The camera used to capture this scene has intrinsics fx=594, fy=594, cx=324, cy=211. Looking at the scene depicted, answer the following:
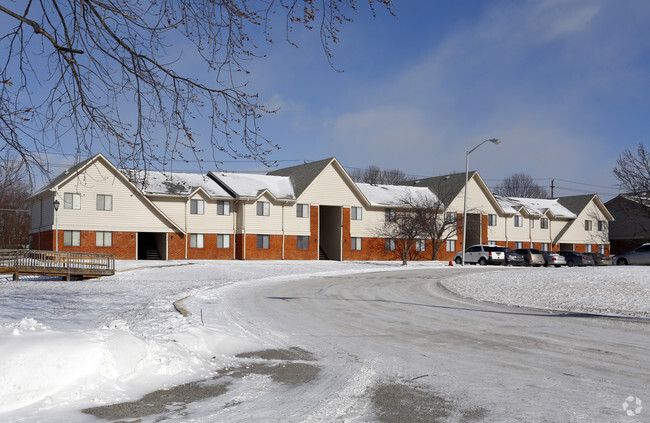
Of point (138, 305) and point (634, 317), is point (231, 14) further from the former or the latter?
point (634, 317)

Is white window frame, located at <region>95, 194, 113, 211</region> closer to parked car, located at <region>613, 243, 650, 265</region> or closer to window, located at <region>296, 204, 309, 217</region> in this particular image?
window, located at <region>296, 204, 309, 217</region>

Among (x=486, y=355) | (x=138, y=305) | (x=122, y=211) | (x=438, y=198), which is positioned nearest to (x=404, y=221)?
(x=438, y=198)

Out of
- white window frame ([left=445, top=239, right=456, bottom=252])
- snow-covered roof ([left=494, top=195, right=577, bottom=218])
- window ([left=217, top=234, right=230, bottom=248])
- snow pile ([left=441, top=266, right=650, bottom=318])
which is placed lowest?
snow pile ([left=441, top=266, right=650, bottom=318])

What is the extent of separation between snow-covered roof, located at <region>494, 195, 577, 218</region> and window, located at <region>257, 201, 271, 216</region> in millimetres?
28514

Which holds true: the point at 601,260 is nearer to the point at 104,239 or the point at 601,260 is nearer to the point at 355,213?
the point at 355,213

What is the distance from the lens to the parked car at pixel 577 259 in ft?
167

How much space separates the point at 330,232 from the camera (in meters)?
58.0

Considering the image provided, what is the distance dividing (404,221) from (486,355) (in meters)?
45.5

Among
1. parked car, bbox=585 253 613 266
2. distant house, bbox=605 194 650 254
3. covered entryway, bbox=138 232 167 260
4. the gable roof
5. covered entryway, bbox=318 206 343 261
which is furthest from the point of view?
distant house, bbox=605 194 650 254

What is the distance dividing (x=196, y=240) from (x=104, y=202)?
315 inches

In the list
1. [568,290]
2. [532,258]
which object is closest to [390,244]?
[532,258]

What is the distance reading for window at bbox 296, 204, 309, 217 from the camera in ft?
176

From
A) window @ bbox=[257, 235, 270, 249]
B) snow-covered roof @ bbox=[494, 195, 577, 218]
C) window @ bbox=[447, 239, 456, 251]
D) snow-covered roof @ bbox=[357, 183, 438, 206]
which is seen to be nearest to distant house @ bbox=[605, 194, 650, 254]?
snow-covered roof @ bbox=[494, 195, 577, 218]

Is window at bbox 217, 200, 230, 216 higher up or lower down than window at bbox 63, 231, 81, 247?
higher up
